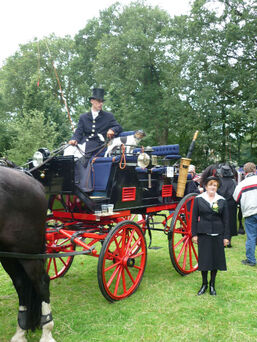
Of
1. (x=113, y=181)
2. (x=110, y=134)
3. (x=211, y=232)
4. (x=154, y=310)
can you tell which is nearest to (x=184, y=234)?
(x=211, y=232)

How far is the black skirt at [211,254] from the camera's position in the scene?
4.36m

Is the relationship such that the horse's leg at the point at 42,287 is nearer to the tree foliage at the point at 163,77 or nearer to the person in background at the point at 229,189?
the person in background at the point at 229,189

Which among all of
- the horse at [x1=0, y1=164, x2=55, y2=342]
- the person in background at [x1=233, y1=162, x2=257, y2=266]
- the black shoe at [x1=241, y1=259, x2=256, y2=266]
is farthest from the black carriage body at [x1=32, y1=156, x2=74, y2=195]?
the black shoe at [x1=241, y1=259, x2=256, y2=266]

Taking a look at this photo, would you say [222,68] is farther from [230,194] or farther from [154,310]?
[154,310]

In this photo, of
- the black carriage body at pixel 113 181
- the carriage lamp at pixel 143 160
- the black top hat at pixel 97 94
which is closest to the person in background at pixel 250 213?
the black carriage body at pixel 113 181

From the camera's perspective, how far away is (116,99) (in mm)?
22875

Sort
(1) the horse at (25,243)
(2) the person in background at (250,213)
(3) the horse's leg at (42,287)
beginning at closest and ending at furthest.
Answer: (1) the horse at (25,243) → (3) the horse's leg at (42,287) → (2) the person in background at (250,213)

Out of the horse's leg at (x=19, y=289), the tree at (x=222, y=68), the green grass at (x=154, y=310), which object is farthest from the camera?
the tree at (x=222, y=68)

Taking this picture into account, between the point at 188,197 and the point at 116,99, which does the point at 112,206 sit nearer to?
the point at 188,197

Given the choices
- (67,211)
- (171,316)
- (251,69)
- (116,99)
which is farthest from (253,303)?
(116,99)

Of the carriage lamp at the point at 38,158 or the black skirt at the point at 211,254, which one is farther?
the black skirt at the point at 211,254

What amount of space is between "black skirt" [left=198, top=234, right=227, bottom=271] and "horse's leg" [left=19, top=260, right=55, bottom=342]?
6.66ft

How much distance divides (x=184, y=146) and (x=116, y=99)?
7003 millimetres

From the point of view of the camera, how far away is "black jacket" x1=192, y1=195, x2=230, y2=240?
4434 mm
